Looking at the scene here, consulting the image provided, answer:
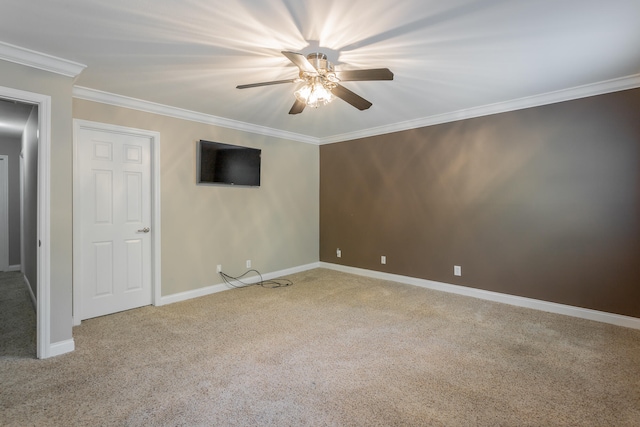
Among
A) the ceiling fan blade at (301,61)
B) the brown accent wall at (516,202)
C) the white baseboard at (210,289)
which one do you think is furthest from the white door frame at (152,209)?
the brown accent wall at (516,202)

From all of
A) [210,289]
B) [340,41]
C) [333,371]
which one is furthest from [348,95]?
[210,289]

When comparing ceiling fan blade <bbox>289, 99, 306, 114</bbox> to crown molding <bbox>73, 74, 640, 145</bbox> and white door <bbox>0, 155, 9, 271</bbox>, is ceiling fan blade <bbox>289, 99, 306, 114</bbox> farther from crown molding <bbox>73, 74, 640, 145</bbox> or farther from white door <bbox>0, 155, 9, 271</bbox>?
white door <bbox>0, 155, 9, 271</bbox>

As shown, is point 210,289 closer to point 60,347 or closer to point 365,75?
point 60,347

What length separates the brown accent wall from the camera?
3.21 meters

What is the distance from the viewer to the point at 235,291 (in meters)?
4.41

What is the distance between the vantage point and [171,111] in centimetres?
389

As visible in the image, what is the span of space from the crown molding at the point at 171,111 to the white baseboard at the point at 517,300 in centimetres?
269

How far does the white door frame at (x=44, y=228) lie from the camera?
254 centimetres

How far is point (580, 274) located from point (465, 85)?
94.1 inches

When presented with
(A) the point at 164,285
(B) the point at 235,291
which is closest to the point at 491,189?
(B) the point at 235,291

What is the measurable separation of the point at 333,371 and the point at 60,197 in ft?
8.72

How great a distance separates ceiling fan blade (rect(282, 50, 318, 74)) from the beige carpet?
2.22m

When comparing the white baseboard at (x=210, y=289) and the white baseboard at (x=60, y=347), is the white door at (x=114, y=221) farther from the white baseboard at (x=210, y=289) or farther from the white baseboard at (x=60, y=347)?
the white baseboard at (x=60, y=347)

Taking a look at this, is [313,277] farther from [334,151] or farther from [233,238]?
[334,151]
